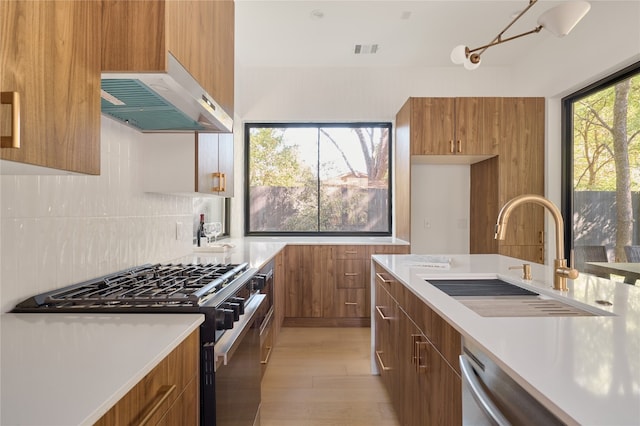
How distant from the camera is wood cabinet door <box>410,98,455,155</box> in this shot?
11.8 ft

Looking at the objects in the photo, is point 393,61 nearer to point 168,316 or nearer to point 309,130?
point 309,130

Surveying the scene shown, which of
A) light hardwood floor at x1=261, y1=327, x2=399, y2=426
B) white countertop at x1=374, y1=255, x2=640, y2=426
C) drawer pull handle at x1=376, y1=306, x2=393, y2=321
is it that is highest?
white countertop at x1=374, y1=255, x2=640, y2=426

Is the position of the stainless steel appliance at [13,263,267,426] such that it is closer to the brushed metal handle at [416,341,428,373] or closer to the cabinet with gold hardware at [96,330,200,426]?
the cabinet with gold hardware at [96,330,200,426]

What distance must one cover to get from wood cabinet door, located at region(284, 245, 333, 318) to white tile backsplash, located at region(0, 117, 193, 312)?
164cm

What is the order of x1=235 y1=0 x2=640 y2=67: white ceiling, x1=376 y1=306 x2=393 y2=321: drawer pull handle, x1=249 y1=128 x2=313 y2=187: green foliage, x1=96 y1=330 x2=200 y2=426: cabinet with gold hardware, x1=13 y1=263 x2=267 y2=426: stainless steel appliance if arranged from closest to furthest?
x1=96 y1=330 x2=200 y2=426: cabinet with gold hardware < x1=13 y1=263 x2=267 y2=426: stainless steel appliance < x1=376 y1=306 x2=393 y2=321: drawer pull handle < x1=235 y1=0 x2=640 y2=67: white ceiling < x1=249 y1=128 x2=313 y2=187: green foliage

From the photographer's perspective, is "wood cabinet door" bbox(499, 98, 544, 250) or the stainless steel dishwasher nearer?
the stainless steel dishwasher

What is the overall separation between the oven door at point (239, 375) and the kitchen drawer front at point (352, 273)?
6.28 feet

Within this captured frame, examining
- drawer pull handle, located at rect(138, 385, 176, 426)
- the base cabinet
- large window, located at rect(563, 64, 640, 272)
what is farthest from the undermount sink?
large window, located at rect(563, 64, 640, 272)

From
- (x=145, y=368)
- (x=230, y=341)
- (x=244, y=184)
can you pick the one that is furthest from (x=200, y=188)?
(x=244, y=184)

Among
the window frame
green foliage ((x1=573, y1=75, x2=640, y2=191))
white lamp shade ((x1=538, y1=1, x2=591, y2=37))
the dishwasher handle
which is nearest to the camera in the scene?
the dishwasher handle

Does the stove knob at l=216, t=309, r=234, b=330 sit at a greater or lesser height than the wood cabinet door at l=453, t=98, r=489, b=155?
lesser

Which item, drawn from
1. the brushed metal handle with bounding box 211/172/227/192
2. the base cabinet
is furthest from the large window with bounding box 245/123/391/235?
the base cabinet

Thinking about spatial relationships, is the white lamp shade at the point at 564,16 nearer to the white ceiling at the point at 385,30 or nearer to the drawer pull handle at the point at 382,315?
the white ceiling at the point at 385,30

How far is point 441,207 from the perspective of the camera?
430cm
